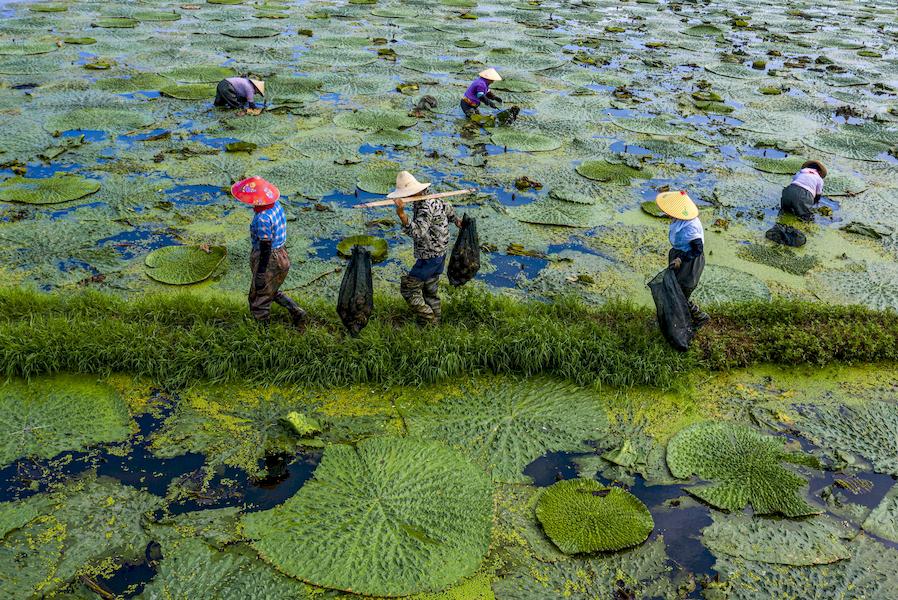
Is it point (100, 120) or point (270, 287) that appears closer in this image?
point (270, 287)

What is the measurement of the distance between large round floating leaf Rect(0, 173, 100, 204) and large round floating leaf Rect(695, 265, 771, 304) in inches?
261

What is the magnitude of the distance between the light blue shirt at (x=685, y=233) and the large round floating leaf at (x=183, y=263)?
13.2 feet

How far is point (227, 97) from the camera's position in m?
9.85

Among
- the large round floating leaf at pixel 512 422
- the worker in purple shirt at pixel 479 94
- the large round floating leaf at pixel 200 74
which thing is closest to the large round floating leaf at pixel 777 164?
the worker in purple shirt at pixel 479 94

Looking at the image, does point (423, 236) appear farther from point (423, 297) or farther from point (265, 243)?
point (265, 243)

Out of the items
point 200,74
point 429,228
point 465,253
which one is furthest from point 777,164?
point 200,74

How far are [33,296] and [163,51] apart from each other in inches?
357

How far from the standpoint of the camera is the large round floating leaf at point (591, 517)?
374cm

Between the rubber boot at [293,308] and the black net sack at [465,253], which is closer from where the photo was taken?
the rubber boot at [293,308]

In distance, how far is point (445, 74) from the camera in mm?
12617

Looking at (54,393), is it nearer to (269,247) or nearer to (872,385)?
(269,247)

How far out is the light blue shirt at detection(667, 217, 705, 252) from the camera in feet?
16.7

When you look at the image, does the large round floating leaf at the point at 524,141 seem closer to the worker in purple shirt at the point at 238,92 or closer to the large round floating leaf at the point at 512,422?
the worker in purple shirt at the point at 238,92

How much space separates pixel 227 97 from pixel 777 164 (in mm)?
7981
